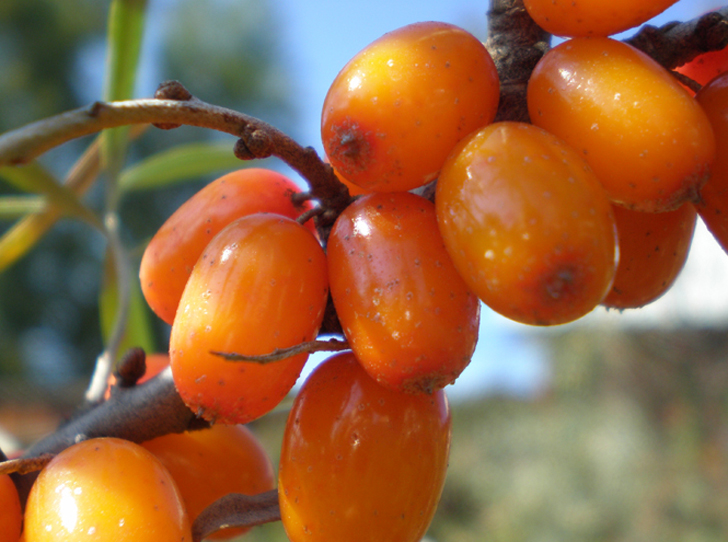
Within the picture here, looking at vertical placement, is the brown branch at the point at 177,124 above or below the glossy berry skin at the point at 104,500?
above

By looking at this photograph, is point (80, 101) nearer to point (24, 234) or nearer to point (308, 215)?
point (24, 234)

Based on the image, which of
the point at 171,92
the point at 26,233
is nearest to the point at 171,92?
the point at 171,92

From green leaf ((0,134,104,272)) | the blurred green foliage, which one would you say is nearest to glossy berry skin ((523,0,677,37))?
green leaf ((0,134,104,272))

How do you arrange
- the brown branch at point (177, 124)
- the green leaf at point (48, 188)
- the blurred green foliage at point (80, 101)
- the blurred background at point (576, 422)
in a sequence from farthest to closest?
the blurred green foliage at point (80, 101) → the blurred background at point (576, 422) → the green leaf at point (48, 188) → the brown branch at point (177, 124)

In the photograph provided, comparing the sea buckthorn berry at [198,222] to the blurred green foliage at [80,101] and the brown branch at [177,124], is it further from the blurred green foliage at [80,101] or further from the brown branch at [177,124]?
the blurred green foliage at [80,101]

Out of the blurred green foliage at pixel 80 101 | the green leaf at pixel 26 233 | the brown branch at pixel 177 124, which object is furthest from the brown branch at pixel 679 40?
the blurred green foliage at pixel 80 101

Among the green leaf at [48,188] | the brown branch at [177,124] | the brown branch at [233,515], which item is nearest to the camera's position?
the brown branch at [177,124]
